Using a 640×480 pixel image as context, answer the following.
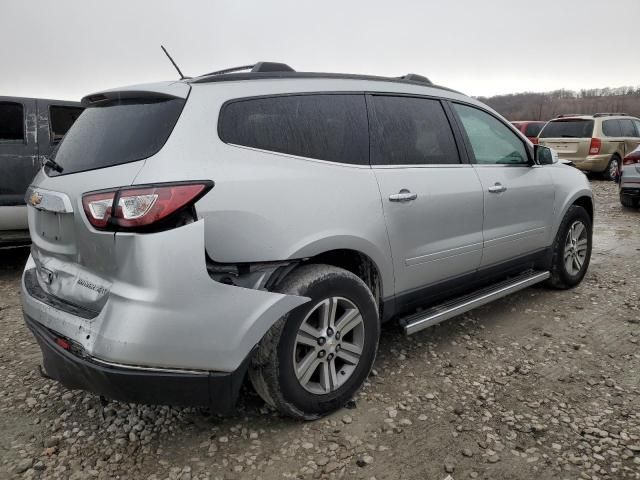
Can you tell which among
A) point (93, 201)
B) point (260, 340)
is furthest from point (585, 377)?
point (93, 201)

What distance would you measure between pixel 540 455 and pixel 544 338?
142 cm

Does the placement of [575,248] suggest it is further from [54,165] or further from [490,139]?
[54,165]

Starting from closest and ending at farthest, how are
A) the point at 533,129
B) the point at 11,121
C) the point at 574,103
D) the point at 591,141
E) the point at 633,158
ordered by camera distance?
1. the point at 11,121
2. the point at 633,158
3. the point at 591,141
4. the point at 533,129
5. the point at 574,103

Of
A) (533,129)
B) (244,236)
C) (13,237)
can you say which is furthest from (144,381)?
(533,129)

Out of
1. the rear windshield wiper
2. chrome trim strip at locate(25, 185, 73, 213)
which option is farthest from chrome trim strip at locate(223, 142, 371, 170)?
the rear windshield wiper

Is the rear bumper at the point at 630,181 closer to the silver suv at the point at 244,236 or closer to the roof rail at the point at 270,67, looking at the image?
the silver suv at the point at 244,236

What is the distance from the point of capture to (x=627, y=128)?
13.0m

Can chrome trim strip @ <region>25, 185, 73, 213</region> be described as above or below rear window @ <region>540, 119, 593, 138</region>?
below

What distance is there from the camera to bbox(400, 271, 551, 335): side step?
291 centimetres

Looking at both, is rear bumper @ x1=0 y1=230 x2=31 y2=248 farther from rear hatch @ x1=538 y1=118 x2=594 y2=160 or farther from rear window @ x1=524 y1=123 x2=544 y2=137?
rear window @ x1=524 y1=123 x2=544 y2=137

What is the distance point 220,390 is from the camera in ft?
6.86

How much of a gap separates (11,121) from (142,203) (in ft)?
14.0

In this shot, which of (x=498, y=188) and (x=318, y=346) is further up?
(x=498, y=188)

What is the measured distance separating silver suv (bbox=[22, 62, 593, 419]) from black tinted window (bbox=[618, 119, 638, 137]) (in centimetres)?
1202
